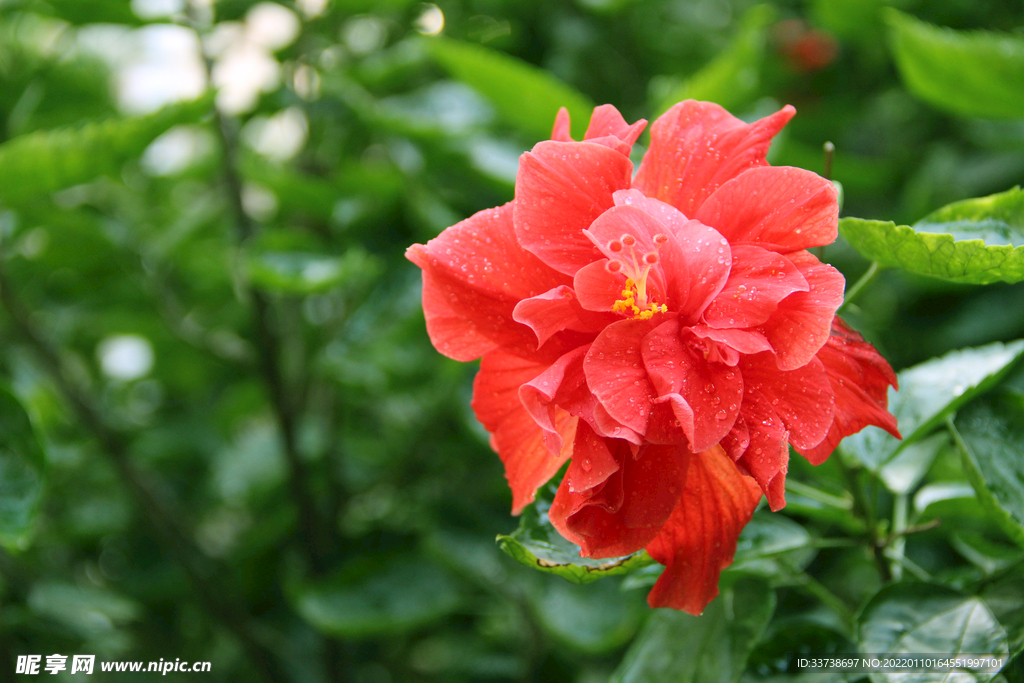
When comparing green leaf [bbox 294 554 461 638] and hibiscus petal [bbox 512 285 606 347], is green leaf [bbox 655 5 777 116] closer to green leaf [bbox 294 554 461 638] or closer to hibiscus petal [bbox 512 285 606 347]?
hibiscus petal [bbox 512 285 606 347]

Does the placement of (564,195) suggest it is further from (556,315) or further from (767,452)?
(767,452)

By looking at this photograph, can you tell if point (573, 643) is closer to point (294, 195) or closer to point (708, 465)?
point (708, 465)

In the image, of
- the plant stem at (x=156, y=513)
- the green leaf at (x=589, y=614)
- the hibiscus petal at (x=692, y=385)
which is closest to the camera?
the hibiscus petal at (x=692, y=385)

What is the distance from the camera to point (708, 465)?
43 cm

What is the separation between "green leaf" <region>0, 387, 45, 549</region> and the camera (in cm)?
54

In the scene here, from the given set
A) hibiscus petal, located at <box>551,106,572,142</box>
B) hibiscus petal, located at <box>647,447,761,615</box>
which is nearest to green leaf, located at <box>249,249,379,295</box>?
hibiscus petal, located at <box>551,106,572,142</box>

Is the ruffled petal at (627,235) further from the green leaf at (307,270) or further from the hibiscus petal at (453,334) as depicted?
the green leaf at (307,270)

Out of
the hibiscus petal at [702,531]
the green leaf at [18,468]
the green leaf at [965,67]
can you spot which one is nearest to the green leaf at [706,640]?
the hibiscus petal at [702,531]

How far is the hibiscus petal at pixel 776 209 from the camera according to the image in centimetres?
Result: 41

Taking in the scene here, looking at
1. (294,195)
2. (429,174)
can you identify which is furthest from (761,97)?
(294,195)

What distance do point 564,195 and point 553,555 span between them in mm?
221

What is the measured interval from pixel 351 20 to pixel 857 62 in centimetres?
89

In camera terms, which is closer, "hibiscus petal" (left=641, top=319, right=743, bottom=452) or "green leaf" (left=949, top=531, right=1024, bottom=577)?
"hibiscus petal" (left=641, top=319, right=743, bottom=452)

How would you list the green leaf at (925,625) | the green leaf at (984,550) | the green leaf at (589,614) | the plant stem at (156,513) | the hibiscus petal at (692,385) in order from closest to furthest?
1. the hibiscus petal at (692,385)
2. the green leaf at (925,625)
3. the green leaf at (984,550)
4. the green leaf at (589,614)
5. the plant stem at (156,513)
